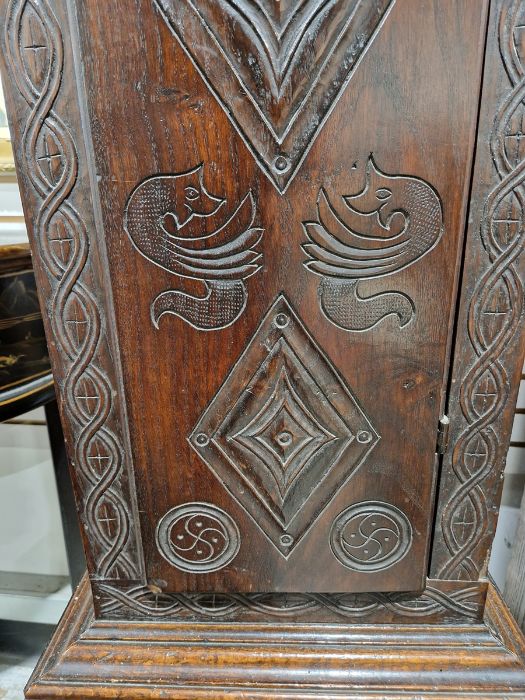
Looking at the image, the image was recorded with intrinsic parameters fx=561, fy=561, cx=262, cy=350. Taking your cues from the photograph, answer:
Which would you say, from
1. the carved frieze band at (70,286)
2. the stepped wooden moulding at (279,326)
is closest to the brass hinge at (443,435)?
the stepped wooden moulding at (279,326)

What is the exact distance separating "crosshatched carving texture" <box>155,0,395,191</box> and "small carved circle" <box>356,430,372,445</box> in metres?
0.34

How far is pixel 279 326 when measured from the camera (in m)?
0.68

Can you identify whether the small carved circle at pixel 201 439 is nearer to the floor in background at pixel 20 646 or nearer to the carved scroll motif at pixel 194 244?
the carved scroll motif at pixel 194 244

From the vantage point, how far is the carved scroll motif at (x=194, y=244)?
0.63 m

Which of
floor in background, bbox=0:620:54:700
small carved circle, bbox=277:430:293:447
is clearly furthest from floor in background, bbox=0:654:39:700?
small carved circle, bbox=277:430:293:447

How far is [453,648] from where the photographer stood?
2.58 ft

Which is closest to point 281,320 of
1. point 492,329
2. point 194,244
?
point 194,244

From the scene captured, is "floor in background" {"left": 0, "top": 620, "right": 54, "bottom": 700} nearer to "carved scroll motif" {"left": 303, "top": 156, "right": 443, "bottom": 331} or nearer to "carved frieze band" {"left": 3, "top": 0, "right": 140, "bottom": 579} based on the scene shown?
"carved frieze band" {"left": 3, "top": 0, "right": 140, "bottom": 579}

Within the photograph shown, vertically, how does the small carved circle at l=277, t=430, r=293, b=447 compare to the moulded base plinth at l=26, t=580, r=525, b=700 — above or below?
above

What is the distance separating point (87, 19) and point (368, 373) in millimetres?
493

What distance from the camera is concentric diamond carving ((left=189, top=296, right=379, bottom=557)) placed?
0.69 metres

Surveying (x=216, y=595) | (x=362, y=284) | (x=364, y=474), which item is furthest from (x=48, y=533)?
(x=362, y=284)

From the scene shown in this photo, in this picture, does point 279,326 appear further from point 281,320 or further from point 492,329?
point 492,329

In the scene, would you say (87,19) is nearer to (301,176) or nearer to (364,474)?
(301,176)
